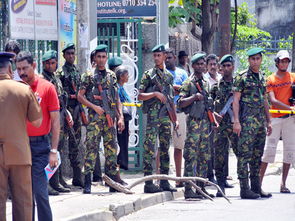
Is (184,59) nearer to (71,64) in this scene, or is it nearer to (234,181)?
(234,181)

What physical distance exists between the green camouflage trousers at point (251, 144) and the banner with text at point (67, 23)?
3034 millimetres

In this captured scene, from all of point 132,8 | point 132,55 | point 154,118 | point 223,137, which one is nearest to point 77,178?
point 154,118

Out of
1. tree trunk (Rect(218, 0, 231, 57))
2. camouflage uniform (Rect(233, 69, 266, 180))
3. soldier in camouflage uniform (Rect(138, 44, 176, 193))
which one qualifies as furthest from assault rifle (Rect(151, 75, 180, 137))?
tree trunk (Rect(218, 0, 231, 57))

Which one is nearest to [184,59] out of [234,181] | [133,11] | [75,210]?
[133,11]

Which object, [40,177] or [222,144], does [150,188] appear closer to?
[222,144]

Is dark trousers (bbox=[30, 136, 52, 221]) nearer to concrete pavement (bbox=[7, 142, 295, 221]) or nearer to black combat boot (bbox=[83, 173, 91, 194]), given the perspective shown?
concrete pavement (bbox=[7, 142, 295, 221])

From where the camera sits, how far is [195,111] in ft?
35.0

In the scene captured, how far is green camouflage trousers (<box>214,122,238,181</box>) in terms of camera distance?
444 inches

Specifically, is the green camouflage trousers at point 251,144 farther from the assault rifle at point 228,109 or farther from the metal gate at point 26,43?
the metal gate at point 26,43

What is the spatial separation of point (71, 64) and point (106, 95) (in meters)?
0.74

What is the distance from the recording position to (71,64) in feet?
36.1

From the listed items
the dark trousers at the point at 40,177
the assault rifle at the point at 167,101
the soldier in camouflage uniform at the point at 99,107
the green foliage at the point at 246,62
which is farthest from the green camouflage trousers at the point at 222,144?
the green foliage at the point at 246,62

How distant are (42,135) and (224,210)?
3.19m

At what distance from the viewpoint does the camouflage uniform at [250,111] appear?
10773 mm
